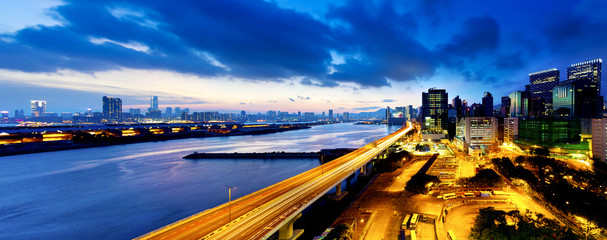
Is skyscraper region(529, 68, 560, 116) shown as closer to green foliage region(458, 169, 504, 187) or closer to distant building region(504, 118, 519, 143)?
distant building region(504, 118, 519, 143)

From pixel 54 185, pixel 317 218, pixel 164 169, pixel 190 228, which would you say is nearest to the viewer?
pixel 190 228

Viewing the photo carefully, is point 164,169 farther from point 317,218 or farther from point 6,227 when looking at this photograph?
point 317,218

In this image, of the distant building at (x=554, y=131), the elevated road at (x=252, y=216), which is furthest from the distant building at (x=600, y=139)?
the elevated road at (x=252, y=216)

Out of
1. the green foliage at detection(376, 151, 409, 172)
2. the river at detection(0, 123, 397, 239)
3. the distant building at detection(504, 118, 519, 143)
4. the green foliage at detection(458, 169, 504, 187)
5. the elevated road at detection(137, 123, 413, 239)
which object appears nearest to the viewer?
the elevated road at detection(137, 123, 413, 239)

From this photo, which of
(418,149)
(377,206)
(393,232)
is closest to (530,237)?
(393,232)

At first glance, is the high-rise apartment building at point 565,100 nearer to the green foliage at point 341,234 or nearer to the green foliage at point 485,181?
the green foliage at point 485,181

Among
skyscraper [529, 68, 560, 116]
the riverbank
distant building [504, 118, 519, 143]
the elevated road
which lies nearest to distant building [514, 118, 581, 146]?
distant building [504, 118, 519, 143]

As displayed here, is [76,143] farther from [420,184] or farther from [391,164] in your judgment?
[420,184]
